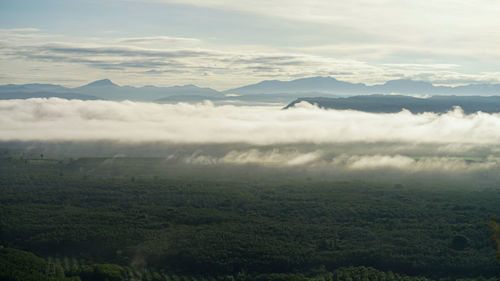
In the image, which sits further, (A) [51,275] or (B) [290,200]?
(B) [290,200]

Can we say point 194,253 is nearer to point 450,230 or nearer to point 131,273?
point 131,273

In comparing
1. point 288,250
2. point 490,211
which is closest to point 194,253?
point 288,250

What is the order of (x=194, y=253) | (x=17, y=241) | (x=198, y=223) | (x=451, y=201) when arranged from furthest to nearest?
1. (x=451, y=201)
2. (x=198, y=223)
3. (x=17, y=241)
4. (x=194, y=253)

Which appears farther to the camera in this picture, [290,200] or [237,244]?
[290,200]

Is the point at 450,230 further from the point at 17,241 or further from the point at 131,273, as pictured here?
the point at 17,241

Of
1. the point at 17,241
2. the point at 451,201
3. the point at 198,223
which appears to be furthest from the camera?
the point at 451,201

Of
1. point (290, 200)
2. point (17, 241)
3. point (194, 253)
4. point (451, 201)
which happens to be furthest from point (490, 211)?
point (17, 241)
